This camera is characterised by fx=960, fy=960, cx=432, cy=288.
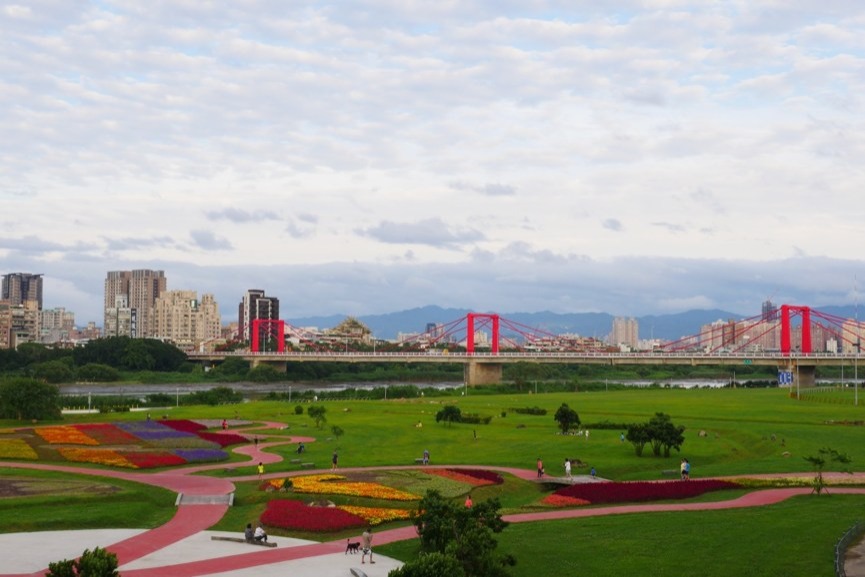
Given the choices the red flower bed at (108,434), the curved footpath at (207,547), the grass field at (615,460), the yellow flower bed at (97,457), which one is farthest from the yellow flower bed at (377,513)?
the red flower bed at (108,434)

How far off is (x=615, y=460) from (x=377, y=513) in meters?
22.7

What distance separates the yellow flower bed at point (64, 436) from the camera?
68.8 m

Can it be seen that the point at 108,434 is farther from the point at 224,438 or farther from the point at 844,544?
the point at 844,544

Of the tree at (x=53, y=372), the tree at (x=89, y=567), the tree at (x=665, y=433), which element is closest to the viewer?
the tree at (x=89, y=567)

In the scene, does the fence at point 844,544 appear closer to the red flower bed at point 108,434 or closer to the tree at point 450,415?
the tree at point 450,415

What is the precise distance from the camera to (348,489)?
47594mm

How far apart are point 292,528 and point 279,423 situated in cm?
4917

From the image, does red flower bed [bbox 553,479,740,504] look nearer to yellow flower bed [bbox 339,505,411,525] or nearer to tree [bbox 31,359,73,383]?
yellow flower bed [bbox 339,505,411,525]

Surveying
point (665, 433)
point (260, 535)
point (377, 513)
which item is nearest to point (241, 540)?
point (260, 535)

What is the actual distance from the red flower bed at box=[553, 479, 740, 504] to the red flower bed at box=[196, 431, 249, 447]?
30312 millimetres

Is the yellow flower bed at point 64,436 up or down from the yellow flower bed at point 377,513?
up

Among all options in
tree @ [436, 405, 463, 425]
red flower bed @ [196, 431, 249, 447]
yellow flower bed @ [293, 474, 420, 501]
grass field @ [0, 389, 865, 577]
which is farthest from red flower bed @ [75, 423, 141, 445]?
tree @ [436, 405, 463, 425]

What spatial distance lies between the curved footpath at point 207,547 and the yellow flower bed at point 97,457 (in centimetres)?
1161

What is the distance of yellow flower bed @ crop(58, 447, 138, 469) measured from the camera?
58969mm
